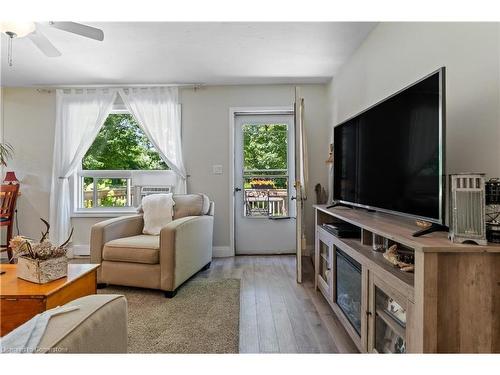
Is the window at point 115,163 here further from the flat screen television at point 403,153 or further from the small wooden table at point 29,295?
the flat screen television at point 403,153

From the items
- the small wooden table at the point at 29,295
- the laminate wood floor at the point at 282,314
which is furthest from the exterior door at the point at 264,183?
the small wooden table at the point at 29,295

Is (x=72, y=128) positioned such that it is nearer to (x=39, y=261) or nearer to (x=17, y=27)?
(x=17, y=27)

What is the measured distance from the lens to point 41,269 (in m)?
1.50

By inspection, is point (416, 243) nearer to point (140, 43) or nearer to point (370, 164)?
point (370, 164)

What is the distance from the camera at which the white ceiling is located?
2.23 metres

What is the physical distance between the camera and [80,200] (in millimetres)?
3693

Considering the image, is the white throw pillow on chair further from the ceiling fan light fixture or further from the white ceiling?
the ceiling fan light fixture

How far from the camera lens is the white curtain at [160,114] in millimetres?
3498

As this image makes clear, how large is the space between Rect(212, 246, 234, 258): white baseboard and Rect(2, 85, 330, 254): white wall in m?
0.05

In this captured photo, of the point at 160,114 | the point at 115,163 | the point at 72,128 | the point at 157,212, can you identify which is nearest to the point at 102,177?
the point at 115,163

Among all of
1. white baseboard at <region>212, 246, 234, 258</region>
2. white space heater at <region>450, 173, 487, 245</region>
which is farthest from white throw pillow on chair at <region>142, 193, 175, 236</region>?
white space heater at <region>450, 173, 487, 245</region>

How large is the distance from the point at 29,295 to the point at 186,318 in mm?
948

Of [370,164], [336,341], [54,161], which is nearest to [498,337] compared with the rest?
[336,341]

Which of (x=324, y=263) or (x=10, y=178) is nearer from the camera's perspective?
(x=324, y=263)
